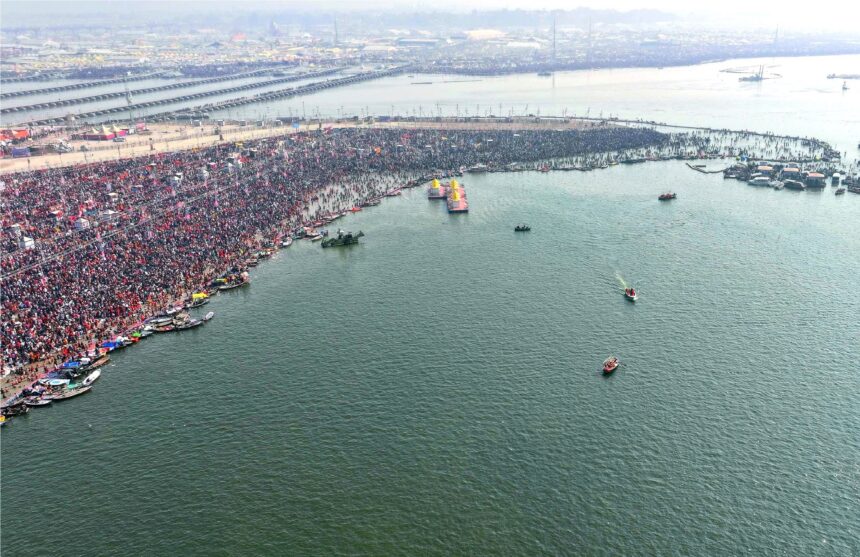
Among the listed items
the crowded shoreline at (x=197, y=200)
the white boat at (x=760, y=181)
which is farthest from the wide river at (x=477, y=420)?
the white boat at (x=760, y=181)

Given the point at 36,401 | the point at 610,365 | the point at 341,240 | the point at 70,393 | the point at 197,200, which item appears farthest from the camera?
the point at 197,200

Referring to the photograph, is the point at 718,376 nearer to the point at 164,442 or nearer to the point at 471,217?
the point at 164,442

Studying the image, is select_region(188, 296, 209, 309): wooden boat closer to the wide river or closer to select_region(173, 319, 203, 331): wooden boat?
the wide river

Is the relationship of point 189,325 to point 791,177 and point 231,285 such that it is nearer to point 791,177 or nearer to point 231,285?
point 231,285

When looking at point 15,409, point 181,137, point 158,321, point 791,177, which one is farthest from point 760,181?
point 181,137

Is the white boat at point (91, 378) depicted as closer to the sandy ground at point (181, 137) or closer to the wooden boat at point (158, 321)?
the wooden boat at point (158, 321)

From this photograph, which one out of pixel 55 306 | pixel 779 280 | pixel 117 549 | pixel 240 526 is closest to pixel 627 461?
pixel 240 526

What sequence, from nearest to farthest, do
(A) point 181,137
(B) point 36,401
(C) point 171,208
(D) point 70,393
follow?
(B) point 36,401
(D) point 70,393
(C) point 171,208
(A) point 181,137
